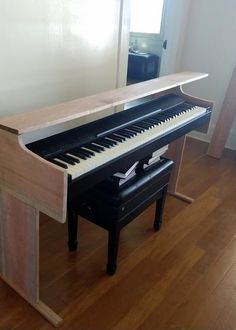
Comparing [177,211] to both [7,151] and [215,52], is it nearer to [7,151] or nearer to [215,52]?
[7,151]

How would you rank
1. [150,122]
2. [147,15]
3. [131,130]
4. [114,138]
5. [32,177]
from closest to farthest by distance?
[32,177] < [114,138] < [131,130] < [150,122] < [147,15]

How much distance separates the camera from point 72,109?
126 centimetres

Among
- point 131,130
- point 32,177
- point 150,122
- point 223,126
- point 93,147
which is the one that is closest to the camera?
point 32,177

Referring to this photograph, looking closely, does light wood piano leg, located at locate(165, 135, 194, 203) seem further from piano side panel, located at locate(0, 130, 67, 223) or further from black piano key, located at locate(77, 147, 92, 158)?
piano side panel, located at locate(0, 130, 67, 223)

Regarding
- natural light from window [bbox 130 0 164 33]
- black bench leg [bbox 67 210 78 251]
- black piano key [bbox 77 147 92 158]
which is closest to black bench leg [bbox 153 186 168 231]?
black bench leg [bbox 67 210 78 251]

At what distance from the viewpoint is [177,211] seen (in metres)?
2.28

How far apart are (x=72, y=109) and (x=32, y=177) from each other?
331mm

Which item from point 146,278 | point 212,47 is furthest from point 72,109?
point 212,47

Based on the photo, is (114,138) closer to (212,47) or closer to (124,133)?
(124,133)

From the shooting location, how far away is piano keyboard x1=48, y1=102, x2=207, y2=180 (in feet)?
3.98

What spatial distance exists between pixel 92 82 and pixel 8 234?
1204 mm

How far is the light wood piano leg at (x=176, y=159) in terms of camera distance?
229cm

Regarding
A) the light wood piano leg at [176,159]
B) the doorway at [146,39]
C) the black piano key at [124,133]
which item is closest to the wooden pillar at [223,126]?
the light wood piano leg at [176,159]

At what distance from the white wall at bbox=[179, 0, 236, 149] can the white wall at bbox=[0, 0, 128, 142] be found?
1422 mm
